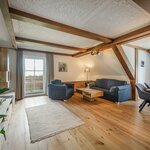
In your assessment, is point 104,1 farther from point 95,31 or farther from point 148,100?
point 148,100

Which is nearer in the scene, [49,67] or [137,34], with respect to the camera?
[137,34]

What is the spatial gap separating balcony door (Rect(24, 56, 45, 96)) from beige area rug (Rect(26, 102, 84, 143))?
8.70 feet

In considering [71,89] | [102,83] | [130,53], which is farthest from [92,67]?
[130,53]

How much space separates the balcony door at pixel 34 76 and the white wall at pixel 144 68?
4928 mm

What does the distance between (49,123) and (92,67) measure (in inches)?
190

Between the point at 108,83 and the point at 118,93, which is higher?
the point at 108,83

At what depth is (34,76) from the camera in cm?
568

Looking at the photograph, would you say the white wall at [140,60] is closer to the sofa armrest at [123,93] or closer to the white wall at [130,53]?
the white wall at [130,53]

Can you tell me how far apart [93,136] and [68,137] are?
1.69ft

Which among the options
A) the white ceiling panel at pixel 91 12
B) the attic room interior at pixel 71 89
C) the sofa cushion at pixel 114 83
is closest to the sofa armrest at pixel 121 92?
the attic room interior at pixel 71 89

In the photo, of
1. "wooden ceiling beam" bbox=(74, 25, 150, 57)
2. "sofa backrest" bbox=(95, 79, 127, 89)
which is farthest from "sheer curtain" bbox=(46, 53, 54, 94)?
"wooden ceiling beam" bbox=(74, 25, 150, 57)

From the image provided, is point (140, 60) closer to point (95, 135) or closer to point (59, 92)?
point (59, 92)

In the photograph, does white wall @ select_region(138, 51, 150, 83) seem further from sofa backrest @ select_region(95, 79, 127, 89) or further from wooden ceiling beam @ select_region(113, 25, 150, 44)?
wooden ceiling beam @ select_region(113, 25, 150, 44)

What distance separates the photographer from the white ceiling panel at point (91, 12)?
169 cm
